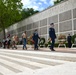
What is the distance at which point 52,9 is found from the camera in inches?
1326

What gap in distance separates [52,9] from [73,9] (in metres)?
5.66

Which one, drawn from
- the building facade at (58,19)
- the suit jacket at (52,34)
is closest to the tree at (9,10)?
the building facade at (58,19)

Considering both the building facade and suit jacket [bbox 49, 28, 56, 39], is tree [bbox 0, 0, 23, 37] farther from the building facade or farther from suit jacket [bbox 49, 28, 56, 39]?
suit jacket [bbox 49, 28, 56, 39]

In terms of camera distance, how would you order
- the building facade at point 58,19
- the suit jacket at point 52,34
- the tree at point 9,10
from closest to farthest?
the suit jacket at point 52,34, the building facade at point 58,19, the tree at point 9,10

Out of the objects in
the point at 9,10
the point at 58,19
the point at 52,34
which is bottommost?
the point at 52,34

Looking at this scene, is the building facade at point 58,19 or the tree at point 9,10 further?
the tree at point 9,10

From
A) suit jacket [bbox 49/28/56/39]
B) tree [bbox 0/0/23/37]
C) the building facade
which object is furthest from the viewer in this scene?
tree [bbox 0/0/23/37]

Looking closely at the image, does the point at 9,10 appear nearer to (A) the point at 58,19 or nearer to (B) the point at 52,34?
(A) the point at 58,19

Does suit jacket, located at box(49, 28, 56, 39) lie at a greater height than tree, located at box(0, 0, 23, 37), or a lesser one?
lesser

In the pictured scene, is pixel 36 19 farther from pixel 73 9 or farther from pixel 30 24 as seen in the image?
pixel 73 9

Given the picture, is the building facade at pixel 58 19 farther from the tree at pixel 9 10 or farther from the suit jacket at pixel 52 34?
the tree at pixel 9 10

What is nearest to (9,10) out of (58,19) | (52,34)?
(58,19)

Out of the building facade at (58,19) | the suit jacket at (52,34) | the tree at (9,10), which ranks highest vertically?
the tree at (9,10)

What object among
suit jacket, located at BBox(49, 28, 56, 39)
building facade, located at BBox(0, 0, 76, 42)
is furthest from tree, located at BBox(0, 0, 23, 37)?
suit jacket, located at BBox(49, 28, 56, 39)
